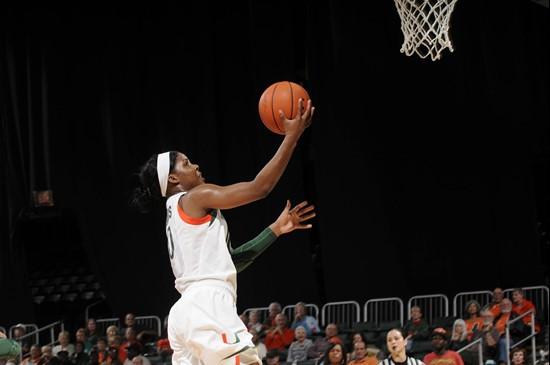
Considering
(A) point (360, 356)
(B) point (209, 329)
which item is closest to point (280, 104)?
(B) point (209, 329)

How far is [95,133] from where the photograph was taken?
16016 millimetres

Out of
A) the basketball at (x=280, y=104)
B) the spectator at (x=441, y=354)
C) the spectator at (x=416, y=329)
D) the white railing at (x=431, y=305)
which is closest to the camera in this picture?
the basketball at (x=280, y=104)

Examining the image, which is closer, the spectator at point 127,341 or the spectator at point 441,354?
the spectator at point 441,354

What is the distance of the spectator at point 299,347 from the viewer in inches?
448

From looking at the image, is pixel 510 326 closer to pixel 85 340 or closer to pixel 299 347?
pixel 299 347

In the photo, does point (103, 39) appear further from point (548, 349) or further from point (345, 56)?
point (548, 349)

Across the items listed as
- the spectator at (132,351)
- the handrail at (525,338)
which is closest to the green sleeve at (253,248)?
the handrail at (525,338)

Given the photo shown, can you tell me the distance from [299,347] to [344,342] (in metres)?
0.53

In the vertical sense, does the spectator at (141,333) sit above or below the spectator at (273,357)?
above

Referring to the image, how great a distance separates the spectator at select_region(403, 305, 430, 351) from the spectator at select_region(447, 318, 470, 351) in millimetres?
400

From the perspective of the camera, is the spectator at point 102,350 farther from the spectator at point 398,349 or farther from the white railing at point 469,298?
the spectator at point 398,349

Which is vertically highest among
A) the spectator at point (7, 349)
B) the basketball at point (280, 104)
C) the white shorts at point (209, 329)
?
the basketball at point (280, 104)

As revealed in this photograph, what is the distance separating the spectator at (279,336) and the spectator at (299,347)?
1.38 ft

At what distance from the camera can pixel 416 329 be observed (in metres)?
11.4
